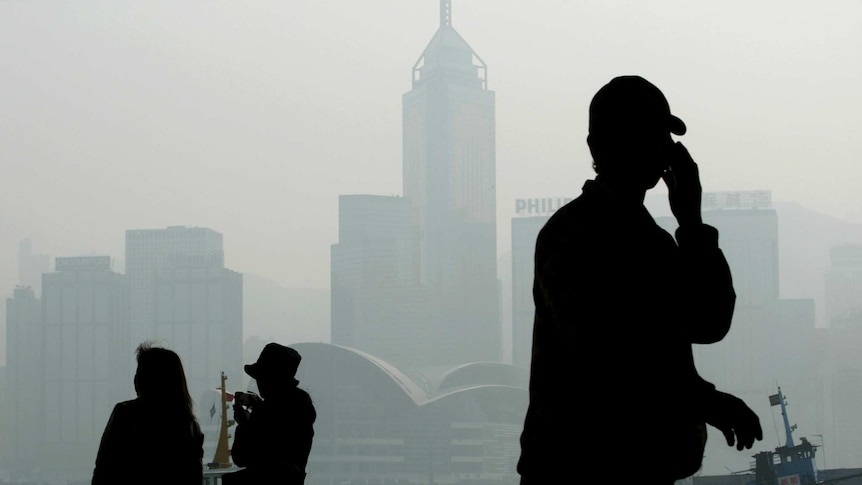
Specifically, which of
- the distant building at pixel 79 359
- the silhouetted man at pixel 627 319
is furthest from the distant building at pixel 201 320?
the silhouetted man at pixel 627 319

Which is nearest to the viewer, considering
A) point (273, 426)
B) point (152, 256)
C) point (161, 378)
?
point (161, 378)

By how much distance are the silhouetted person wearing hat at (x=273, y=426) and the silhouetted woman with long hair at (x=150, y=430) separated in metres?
0.21

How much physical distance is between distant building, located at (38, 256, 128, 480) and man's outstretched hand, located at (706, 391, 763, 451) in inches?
5137

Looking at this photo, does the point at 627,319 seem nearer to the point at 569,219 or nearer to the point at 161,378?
the point at 569,219

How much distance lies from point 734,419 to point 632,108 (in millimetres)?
435

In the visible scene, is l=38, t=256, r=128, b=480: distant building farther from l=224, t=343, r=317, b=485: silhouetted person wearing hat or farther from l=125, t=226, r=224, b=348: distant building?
l=224, t=343, r=317, b=485: silhouetted person wearing hat

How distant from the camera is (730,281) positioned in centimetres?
146

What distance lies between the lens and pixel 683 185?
1.47 metres

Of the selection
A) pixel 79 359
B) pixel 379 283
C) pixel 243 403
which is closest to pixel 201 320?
pixel 79 359

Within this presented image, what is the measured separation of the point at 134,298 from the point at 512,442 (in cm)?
5875

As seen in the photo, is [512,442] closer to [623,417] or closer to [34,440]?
[34,440]

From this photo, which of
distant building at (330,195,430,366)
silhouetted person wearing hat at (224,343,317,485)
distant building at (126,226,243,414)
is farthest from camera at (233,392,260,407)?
distant building at (330,195,430,366)

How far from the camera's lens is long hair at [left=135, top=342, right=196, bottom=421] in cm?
276

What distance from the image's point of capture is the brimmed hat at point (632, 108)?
1.48 meters
